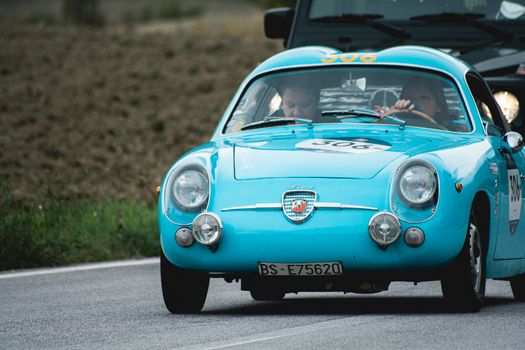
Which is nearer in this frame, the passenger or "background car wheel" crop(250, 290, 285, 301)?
"background car wheel" crop(250, 290, 285, 301)

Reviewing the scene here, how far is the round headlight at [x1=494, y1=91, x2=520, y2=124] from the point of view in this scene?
12.4m

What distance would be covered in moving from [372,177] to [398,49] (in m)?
1.81

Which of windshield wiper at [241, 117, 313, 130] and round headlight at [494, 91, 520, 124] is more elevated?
windshield wiper at [241, 117, 313, 130]

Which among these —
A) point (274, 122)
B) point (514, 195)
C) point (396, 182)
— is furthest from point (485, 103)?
point (396, 182)

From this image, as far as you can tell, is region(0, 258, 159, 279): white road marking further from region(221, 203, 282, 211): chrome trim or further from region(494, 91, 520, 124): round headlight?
region(221, 203, 282, 211): chrome trim

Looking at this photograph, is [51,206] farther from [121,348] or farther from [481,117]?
[121,348]

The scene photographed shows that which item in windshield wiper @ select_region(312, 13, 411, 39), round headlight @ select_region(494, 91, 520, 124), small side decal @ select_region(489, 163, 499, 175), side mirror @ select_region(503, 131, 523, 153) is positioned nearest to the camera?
small side decal @ select_region(489, 163, 499, 175)

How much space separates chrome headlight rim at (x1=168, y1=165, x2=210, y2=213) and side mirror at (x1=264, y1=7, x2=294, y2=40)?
19.5 feet

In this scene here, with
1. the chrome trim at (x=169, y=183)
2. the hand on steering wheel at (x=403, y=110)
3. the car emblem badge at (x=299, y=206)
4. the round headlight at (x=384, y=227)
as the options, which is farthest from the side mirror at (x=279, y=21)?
the round headlight at (x=384, y=227)

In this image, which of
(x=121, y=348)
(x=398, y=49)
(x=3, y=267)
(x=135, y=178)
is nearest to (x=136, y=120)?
(x=135, y=178)

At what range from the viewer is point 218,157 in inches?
338

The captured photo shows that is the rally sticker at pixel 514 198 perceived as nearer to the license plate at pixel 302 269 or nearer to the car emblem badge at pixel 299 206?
the license plate at pixel 302 269

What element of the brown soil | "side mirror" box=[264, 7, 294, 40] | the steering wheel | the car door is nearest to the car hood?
the steering wheel

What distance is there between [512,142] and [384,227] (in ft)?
5.28
